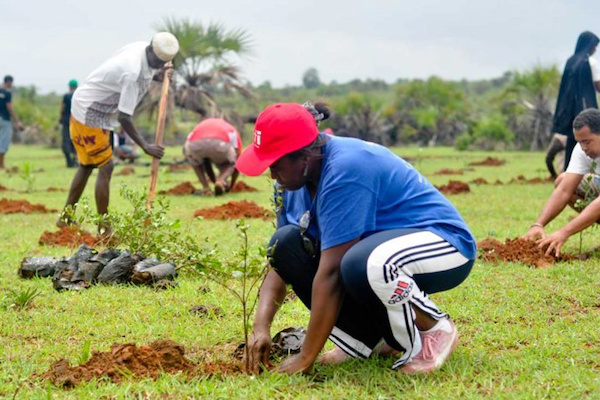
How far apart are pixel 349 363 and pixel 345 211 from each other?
85 cm

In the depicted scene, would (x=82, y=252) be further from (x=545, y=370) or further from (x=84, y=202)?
(x=545, y=370)

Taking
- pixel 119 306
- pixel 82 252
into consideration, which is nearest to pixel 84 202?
pixel 82 252

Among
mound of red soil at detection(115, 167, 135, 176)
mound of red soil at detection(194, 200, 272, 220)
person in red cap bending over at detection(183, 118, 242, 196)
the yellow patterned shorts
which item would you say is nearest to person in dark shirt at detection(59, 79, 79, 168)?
mound of red soil at detection(115, 167, 135, 176)

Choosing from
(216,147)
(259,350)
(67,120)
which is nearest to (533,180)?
(216,147)

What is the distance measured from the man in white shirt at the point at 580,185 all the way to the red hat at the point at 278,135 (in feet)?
10.1

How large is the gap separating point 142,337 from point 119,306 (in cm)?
71

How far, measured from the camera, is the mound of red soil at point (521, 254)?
233 inches

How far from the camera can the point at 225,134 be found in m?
11.8

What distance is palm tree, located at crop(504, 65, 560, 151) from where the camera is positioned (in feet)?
91.1

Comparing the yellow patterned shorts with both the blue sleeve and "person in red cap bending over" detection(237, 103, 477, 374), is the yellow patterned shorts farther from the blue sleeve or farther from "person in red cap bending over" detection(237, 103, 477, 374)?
the blue sleeve

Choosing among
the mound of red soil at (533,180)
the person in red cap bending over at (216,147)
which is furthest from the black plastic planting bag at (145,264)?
the mound of red soil at (533,180)

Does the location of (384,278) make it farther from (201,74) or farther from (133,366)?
(201,74)

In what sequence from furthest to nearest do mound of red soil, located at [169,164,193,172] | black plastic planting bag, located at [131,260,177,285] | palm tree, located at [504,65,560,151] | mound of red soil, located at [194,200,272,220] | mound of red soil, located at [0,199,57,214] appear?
palm tree, located at [504,65,560,151] < mound of red soil, located at [169,164,193,172] < mound of red soil, located at [0,199,57,214] < mound of red soil, located at [194,200,272,220] < black plastic planting bag, located at [131,260,177,285]

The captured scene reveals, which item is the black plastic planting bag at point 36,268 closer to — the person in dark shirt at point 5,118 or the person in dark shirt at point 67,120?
the person in dark shirt at point 67,120
